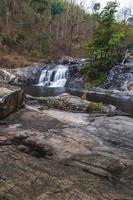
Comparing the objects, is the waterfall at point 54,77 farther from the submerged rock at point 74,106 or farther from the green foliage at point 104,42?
the submerged rock at point 74,106

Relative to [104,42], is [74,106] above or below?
below

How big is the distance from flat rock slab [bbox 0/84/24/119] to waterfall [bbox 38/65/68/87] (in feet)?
73.7

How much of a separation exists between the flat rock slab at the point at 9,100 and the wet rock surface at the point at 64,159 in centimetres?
31

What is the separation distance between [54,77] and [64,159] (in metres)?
28.6

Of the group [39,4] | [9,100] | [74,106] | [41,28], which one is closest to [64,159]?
[9,100]

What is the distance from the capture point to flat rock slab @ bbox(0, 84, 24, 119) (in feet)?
40.8

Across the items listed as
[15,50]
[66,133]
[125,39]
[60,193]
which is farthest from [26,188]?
[15,50]

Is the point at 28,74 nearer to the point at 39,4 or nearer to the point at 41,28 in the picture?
the point at 39,4

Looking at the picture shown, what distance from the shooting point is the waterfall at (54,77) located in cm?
3675

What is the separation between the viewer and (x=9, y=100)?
1285cm

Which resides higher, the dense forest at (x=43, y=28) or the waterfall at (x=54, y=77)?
the dense forest at (x=43, y=28)

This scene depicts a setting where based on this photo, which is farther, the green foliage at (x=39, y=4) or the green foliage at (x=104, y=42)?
the green foliage at (x=39, y=4)

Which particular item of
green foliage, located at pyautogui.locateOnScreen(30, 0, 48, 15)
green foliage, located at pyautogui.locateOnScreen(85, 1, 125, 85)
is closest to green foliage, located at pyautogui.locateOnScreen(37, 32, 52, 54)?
green foliage, located at pyautogui.locateOnScreen(30, 0, 48, 15)

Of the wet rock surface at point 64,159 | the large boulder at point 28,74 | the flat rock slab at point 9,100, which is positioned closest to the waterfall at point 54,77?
the large boulder at point 28,74
